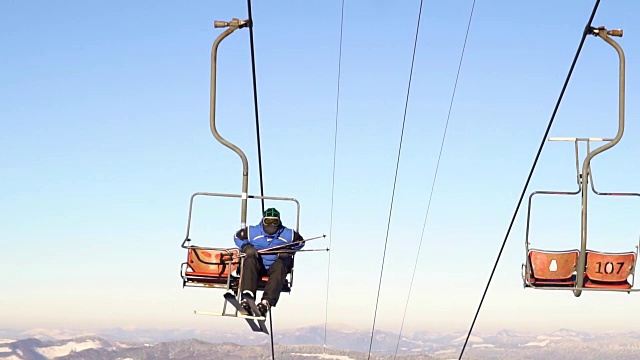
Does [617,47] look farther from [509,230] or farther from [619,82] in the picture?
[509,230]

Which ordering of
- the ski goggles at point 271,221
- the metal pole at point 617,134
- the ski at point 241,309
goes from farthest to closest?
the ski goggles at point 271,221
the ski at point 241,309
the metal pole at point 617,134

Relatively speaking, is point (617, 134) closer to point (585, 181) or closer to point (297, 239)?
point (585, 181)

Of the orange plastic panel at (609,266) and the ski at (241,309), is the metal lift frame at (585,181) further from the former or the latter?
the ski at (241,309)

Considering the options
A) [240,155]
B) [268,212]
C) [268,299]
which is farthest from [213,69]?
[268,299]

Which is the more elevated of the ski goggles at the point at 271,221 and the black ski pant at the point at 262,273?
the ski goggles at the point at 271,221

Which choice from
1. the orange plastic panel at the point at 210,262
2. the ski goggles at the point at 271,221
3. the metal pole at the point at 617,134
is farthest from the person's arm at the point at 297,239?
the metal pole at the point at 617,134

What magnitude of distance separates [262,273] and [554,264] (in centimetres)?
509

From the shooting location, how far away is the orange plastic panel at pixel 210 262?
61.9 ft

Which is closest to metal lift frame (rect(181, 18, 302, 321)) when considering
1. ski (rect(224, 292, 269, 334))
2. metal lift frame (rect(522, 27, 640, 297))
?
ski (rect(224, 292, 269, 334))

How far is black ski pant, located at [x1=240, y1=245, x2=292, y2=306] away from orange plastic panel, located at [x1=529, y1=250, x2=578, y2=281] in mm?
4342

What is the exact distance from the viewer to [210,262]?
1892 centimetres

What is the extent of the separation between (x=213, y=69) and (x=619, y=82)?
22.0 ft

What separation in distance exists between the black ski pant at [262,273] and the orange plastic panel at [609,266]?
5286 mm

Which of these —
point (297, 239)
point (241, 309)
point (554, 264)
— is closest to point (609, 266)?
point (554, 264)
